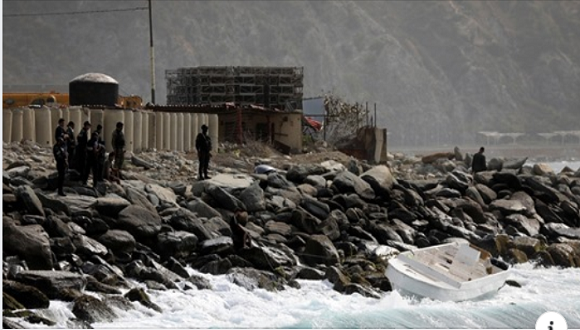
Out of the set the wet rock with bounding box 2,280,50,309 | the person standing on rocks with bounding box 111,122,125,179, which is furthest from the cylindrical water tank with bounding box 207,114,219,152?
the wet rock with bounding box 2,280,50,309

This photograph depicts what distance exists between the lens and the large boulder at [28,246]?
22.1 meters

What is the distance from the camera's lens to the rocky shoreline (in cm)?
2217

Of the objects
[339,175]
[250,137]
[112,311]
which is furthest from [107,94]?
[112,311]

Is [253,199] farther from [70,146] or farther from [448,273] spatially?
[448,273]

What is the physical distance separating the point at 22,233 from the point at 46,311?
289 centimetres

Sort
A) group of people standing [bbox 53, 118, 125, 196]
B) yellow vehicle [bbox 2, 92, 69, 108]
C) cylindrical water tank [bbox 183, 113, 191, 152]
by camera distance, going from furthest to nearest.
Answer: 1. yellow vehicle [bbox 2, 92, 69, 108]
2. cylindrical water tank [bbox 183, 113, 191, 152]
3. group of people standing [bbox 53, 118, 125, 196]

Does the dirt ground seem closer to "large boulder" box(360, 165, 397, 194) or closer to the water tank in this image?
"large boulder" box(360, 165, 397, 194)

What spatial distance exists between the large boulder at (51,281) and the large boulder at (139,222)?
3.79 m

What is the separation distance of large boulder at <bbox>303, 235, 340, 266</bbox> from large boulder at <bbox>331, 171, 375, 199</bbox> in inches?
247

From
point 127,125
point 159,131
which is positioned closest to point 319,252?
point 127,125

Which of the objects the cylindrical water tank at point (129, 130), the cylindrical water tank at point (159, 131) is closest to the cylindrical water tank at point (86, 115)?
the cylindrical water tank at point (129, 130)

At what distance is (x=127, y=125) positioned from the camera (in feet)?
130

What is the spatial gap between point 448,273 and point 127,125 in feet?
53.1

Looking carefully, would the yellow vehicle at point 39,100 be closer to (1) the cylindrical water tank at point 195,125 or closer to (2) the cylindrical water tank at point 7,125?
(1) the cylindrical water tank at point 195,125
